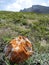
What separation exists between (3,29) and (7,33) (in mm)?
1449

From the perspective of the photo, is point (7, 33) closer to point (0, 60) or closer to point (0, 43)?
point (0, 43)

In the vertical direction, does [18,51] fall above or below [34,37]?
above

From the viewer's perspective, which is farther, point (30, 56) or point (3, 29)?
point (3, 29)

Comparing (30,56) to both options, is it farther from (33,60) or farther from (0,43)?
(0,43)

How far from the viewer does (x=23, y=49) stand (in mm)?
12297

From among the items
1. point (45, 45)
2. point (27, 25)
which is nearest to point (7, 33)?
point (45, 45)

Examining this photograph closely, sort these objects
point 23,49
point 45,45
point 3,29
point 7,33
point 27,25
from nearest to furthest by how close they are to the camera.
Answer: point 23,49 < point 45,45 < point 7,33 < point 3,29 < point 27,25

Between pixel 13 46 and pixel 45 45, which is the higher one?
pixel 13 46

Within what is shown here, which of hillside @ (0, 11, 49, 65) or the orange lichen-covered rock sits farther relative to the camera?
hillside @ (0, 11, 49, 65)

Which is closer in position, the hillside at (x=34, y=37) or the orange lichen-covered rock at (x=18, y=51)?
the orange lichen-covered rock at (x=18, y=51)

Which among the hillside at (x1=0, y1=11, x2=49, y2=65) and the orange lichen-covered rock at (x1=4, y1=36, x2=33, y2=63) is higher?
the orange lichen-covered rock at (x1=4, y1=36, x2=33, y2=63)

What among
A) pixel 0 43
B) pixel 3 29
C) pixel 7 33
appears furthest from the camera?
pixel 3 29

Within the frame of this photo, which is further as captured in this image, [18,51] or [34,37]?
[34,37]

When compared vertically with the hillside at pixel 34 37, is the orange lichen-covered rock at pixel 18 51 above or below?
above
